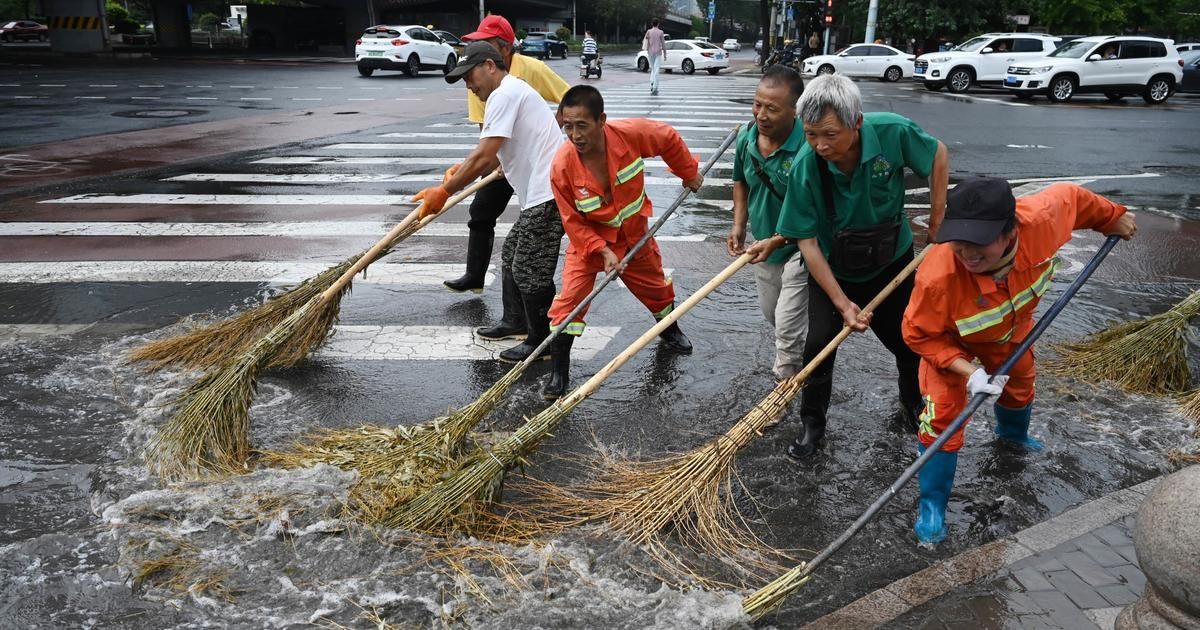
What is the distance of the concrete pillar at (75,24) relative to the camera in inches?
1323

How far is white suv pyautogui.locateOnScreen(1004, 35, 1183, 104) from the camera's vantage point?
21656mm

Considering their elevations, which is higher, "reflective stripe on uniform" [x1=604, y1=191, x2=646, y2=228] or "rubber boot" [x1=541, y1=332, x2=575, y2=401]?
"reflective stripe on uniform" [x1=604, y1=191, x2=646, y2=228]

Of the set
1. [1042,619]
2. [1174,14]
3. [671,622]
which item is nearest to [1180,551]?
[1042,619]

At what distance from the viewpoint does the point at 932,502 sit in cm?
337

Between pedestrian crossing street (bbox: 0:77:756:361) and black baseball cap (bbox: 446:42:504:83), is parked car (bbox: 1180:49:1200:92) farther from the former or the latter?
black baseball cap (bbox: 446:42:504:83)

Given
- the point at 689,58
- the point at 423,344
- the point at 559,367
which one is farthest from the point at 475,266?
the point at 689,58

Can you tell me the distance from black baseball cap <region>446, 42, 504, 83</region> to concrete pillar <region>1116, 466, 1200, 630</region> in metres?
3.66

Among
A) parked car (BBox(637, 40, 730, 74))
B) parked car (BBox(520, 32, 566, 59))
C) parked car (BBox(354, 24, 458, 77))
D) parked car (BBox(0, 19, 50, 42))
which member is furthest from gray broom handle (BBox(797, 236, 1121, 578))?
parked car (BBox(0, 19, 50, 42))

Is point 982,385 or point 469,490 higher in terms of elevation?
point 982,385

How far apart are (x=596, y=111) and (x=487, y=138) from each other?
790 mm

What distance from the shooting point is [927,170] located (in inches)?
143

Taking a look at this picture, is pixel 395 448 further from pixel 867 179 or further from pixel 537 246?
pixel 867 179

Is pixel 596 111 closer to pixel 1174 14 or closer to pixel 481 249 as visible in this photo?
pixel 481 249

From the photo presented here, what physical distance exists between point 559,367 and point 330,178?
22.5 feet
